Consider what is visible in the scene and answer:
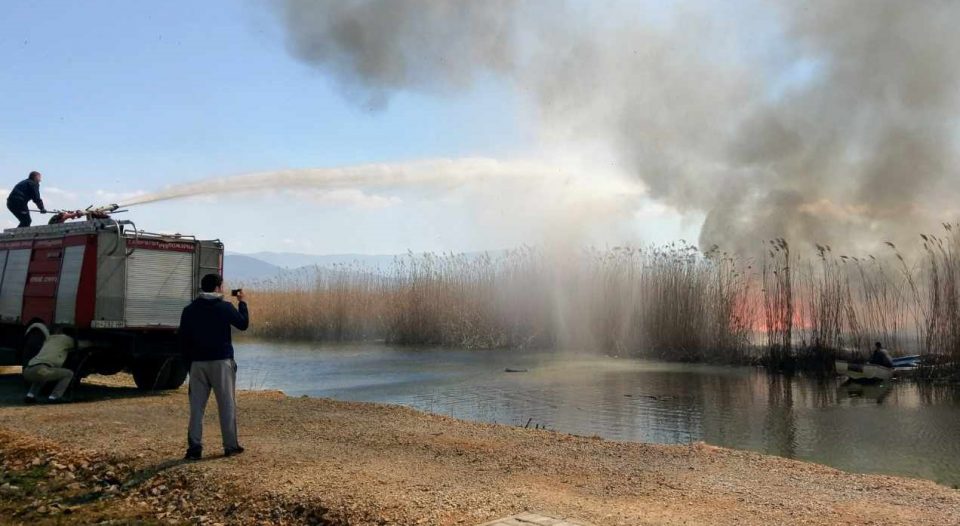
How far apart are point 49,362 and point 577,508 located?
30.2 feet

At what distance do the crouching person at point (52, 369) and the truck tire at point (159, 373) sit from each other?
152 cm

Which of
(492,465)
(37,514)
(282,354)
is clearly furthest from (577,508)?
(282,354)

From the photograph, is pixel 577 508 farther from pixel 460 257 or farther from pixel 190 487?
pixel 460 257

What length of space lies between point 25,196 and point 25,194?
0.16 feet

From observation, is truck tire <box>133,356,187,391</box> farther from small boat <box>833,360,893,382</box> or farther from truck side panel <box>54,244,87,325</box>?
small boat <box>833,360,893,382</box>

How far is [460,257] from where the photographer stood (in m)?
29.9

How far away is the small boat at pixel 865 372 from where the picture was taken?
59.9ft

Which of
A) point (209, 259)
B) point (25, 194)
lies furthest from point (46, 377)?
point (25, 194)

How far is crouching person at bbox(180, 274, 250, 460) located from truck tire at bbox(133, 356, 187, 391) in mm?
5939

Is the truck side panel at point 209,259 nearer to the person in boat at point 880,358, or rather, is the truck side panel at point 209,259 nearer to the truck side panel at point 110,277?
the truck side panel at point 110,277

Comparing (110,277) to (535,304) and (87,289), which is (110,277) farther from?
(535,304)

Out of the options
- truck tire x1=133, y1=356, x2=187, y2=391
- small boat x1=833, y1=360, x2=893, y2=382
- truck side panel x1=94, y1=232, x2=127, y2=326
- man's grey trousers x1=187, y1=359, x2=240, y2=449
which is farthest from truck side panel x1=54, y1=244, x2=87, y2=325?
small boat x1=833, y1=360, x2=893, y2=382

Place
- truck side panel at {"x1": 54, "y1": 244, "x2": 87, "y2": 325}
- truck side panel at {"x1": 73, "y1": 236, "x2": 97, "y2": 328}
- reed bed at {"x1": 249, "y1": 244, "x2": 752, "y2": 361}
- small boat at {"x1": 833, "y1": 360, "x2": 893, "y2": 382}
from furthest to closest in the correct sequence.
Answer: reed bed at {"x1": 249, "y1": 244, "x2": 752, "y2": 361} < small boat at {"x1": 833, "y1": 360, "x2": 893, "y2": 382} < truck side panel at {"x1": 54, "y1": 244, "x2": 87, "y2": 325} < truck side panel at {"x1": 73, "y1": 236, "x2": 97, "y2": 328}

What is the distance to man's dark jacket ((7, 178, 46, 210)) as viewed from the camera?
1364 cm
